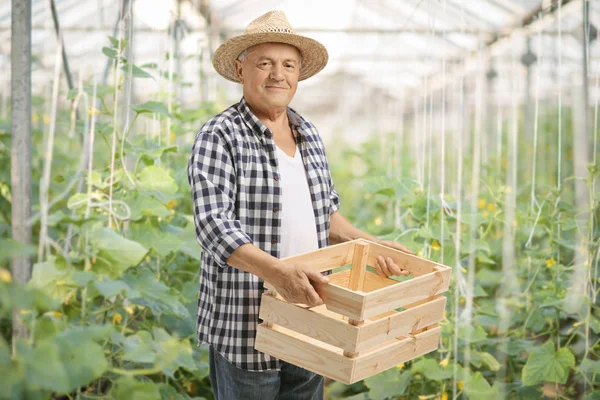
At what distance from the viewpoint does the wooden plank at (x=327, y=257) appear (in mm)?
1753

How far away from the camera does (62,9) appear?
5699mm

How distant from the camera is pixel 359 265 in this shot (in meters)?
1.95

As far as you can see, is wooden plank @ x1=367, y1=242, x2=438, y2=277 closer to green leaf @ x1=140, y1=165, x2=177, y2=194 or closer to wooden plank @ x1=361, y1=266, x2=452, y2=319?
wooden plank @ x1=361, y1=266, x2=452, y2=319

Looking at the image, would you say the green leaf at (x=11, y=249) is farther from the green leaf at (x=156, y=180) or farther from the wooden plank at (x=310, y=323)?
the green leaf at (x=156, y=180)

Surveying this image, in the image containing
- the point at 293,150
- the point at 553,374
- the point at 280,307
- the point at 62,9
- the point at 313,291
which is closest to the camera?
the point at 313,291

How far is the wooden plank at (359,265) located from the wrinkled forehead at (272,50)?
532mm

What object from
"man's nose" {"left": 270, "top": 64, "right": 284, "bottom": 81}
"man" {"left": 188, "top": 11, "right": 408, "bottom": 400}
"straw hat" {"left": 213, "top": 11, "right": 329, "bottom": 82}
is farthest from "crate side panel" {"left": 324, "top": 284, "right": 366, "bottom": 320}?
"straw hat" {"left": 213, "top": 11, "right": 329, "bottom": 82}

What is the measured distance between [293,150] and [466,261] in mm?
1692

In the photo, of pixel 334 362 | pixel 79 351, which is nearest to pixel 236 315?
pixel 334 362

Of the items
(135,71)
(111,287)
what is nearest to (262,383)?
(111,287)

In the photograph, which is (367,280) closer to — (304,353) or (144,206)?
(304,353)

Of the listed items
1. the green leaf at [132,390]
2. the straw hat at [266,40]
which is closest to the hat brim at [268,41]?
the straw hat at [266,40]

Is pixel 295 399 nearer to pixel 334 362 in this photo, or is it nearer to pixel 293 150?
pixel 334 362

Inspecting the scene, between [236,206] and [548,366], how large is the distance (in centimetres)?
143
